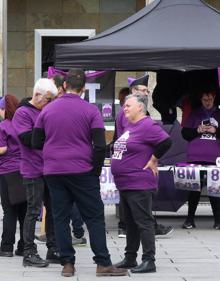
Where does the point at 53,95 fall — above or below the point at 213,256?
above

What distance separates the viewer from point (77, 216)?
9.70 m

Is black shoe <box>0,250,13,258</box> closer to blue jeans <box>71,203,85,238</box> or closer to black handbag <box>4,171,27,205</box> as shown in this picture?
black handbag <box>4,171,27,205</box>

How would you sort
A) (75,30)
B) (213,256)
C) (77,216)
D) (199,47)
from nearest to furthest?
1. (213,256)
2. (77,216)
3. (199,47)
4. (75,30)

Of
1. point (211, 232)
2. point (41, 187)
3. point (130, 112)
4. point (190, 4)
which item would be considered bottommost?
point (211, 232)

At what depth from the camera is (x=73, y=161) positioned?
7.52m

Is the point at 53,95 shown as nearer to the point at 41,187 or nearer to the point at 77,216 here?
the point at 41,187

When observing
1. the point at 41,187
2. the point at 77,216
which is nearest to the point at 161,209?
the point at 77,216

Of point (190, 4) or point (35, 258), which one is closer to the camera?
point (35, 258)

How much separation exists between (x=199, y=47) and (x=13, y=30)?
1074 centimetres

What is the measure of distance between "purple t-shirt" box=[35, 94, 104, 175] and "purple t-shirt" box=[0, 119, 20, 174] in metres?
1.14

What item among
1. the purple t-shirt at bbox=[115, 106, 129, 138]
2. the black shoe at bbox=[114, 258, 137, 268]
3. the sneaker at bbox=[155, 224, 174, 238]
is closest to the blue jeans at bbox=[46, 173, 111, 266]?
the black shoe at bbox=[114, 258, 137, 268]

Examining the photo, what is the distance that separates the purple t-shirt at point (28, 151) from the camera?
26.8ft

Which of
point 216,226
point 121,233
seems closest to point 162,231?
point 121,233

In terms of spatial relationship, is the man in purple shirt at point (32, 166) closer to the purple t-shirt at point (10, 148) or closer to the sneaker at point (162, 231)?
the purple t-shirt at point (10, 148)
